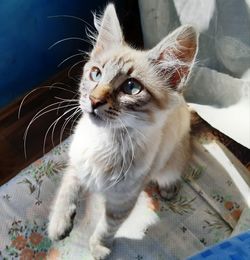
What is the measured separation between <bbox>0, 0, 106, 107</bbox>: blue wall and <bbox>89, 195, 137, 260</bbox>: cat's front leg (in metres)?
0.59

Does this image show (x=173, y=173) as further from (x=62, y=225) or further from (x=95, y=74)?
(x=95, y=74)

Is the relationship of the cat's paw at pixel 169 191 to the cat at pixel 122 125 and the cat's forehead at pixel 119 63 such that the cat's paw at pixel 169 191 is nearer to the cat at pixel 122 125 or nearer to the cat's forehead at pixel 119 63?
the cat at pixel 122 125

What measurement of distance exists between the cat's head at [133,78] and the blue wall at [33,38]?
0.44 metres

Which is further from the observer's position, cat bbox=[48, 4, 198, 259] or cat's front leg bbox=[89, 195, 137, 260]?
cat's front leg bbox=[89, 195, 137, 260]

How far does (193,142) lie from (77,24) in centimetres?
59

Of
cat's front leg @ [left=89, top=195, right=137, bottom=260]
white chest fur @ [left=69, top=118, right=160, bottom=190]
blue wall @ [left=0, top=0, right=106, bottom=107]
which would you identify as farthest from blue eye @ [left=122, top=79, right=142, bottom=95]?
blue wall @ [left=0, top=0, right=106, bottom=107]

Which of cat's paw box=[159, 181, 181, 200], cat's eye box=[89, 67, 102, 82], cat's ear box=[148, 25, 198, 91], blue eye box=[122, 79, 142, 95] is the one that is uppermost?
cat's ear box=[148, 25, 198, 91]

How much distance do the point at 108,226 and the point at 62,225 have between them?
0.39ft

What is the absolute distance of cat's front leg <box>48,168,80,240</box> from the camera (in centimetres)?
111

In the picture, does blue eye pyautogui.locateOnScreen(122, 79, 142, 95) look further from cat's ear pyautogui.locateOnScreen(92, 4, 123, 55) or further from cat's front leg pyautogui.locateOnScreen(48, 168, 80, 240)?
cat's front leg pyautogui.locateOnScreen(48, 168, 80, 240)

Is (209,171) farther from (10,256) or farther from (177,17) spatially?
(10,256)

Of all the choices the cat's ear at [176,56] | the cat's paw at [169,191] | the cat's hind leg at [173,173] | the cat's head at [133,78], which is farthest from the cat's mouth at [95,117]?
the cat's paw at [169,191]

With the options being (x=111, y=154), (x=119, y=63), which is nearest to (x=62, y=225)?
(x=111, y=154)

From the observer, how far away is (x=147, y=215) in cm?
126
